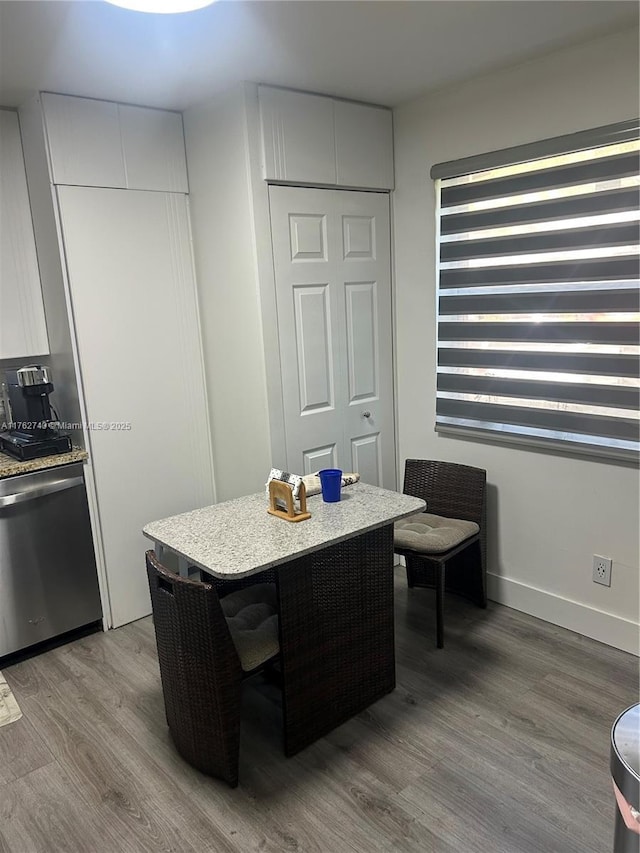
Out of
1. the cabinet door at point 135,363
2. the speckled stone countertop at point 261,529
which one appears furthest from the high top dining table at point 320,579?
the cabinet door at point 135,363

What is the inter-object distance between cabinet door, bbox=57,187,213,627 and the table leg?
1.30 meters

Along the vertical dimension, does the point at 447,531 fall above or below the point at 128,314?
below

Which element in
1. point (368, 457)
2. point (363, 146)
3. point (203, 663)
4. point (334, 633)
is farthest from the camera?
point (368, 457)

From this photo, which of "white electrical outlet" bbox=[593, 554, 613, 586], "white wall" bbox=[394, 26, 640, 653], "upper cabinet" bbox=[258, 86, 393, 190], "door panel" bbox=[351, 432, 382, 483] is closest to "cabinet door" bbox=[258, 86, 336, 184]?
"upper cabinet" bbox=[258, 86, 393, 190]

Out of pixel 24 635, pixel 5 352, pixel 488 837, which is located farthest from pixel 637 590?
pixel 5 352

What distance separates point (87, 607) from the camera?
3004 mm

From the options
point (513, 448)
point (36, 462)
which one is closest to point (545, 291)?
point (513, 448)

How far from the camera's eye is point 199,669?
1964mm

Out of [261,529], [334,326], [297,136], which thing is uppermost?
[297,136]

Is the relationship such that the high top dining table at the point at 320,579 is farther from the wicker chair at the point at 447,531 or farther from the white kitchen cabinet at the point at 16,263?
the white kitchen cabinet at the point at 16,263

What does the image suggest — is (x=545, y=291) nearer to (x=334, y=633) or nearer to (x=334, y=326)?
(x=334, y=326)

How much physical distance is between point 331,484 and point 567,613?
4.43 feet

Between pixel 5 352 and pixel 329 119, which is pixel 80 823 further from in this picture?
pixel 329 119

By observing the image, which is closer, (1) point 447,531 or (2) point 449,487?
(1) point 447,531
